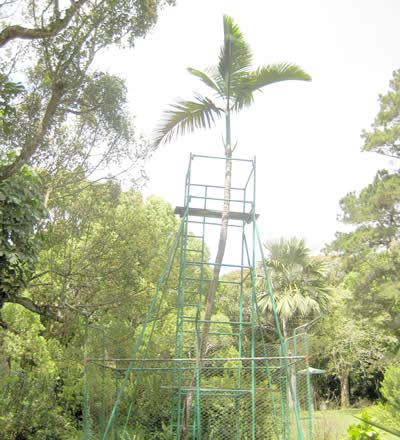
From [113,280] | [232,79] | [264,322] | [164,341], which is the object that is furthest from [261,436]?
[264,322]

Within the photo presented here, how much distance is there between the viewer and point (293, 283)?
611 inches

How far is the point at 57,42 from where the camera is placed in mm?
7867

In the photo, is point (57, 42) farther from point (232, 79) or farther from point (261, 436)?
Answer: point (261, 436)

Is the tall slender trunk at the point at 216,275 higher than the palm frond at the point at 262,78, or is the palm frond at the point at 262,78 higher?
the palm frond at the point at 262,78

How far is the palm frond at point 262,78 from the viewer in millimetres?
7457

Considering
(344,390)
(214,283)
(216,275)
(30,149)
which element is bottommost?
(344,390)

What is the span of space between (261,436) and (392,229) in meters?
7.81

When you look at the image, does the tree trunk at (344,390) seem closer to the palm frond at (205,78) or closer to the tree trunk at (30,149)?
the palm frond at (205,78)

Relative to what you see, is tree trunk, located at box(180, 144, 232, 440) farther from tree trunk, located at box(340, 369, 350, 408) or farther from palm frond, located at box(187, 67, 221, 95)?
tree trunk, located at box(340, 369, 350, 408)

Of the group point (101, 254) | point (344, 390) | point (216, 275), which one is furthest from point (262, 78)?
point (344, 390)

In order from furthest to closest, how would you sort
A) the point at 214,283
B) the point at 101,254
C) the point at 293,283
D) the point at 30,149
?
the point at 293,283, the point at 101,254, the point at 214,283, the point at 30,149

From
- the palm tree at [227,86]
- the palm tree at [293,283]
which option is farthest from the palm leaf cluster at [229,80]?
the palm tree at [293,283]

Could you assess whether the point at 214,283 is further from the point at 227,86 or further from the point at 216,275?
the point at 227,86

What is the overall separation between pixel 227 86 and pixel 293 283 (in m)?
9.49
